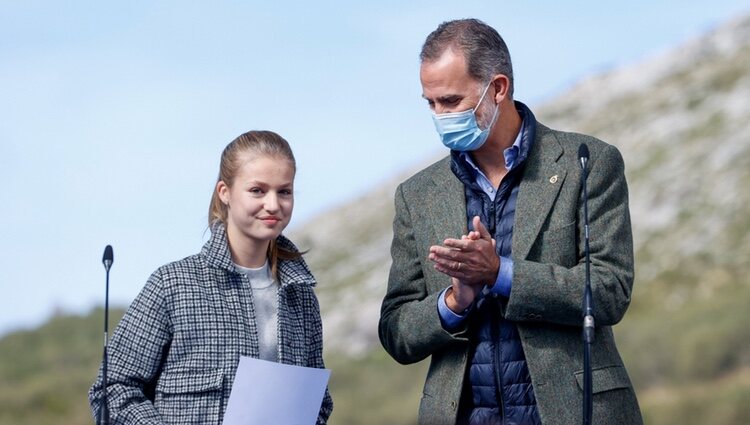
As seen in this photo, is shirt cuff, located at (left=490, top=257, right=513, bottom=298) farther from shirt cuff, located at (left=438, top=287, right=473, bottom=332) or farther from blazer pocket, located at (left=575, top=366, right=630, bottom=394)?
blazer pocket, located at (left=575, top=366, right=630, bottom=394)

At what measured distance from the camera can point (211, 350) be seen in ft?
16.9

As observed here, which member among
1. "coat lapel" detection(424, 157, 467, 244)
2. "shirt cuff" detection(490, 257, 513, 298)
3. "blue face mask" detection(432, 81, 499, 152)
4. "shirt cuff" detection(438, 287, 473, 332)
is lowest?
"shirt cuff" detection(438, 287, 473, 332)

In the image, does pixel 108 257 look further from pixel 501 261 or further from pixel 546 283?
→ pixel 546 283

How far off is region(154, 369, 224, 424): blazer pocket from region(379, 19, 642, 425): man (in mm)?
719

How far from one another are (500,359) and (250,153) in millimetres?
1159

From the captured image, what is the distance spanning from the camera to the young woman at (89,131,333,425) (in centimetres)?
509

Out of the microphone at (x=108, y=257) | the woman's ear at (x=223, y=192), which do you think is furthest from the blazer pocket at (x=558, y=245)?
the microphone at (x=108, y=257)

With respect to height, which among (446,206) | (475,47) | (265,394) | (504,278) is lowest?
(265,394)

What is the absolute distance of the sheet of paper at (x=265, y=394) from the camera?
4.90 m

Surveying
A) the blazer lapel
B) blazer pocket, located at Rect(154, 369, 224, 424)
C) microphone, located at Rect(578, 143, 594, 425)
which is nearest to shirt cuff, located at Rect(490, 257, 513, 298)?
the blazer lapel

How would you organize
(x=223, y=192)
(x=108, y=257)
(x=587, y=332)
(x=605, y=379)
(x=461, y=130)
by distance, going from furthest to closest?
(x=223, y=192) → (x=461, y=130) → (x=605, y=379) → (x=108, y=257) → (x=587, y=332)

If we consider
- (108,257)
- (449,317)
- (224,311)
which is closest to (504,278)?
(449,317)

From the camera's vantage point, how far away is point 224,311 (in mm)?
5223

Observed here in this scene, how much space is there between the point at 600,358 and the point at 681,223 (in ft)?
97.1
